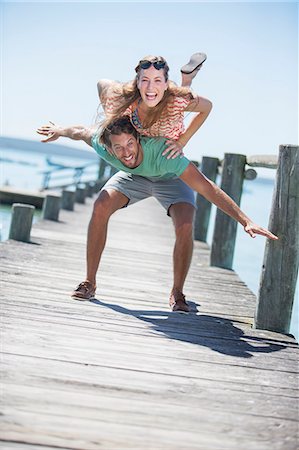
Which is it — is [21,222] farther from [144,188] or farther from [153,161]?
[153,161]

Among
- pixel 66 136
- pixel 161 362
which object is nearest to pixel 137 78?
pixel 66 136

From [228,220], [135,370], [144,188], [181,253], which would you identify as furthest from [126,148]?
[228,220]

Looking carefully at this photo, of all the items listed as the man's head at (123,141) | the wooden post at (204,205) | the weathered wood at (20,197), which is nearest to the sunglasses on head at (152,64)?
the man's head at (123,141)

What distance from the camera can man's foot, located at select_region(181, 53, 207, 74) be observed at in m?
4.80

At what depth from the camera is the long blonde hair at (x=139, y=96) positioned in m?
4.15

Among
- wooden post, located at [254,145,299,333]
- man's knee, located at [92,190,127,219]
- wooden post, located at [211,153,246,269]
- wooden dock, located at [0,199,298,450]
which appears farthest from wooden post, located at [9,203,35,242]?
wooden post, located at [254,145,299,333]

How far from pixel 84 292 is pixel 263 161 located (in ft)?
6.48

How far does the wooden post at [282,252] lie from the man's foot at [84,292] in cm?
106

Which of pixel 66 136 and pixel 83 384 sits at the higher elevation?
pixel 66 136

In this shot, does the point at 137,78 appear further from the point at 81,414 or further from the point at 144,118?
the point at 81,414

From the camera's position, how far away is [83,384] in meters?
2.72

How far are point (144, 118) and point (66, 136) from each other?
1.94ft

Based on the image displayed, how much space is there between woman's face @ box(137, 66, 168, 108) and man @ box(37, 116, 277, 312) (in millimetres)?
195

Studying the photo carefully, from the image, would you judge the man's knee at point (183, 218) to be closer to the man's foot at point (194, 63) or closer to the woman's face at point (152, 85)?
the woman's face at point (152, 85)
